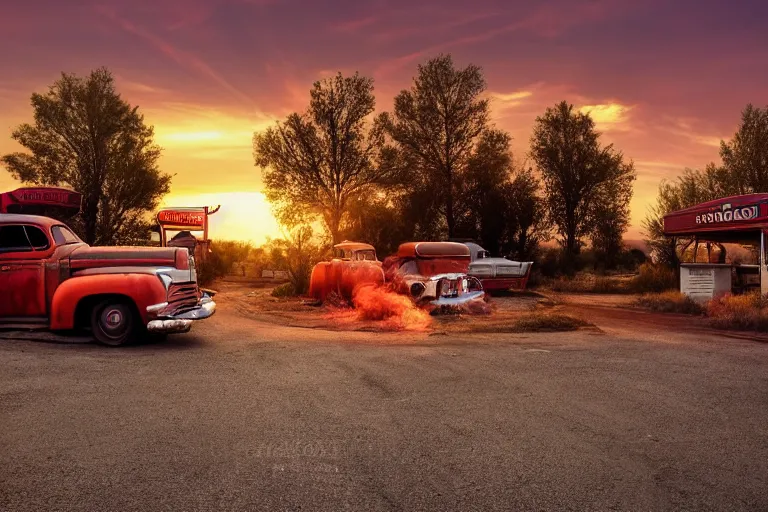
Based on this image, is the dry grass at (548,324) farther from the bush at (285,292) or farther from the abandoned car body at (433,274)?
the bush at (285,292)

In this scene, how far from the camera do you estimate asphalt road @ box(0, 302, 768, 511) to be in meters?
4.15

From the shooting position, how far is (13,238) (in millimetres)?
10664

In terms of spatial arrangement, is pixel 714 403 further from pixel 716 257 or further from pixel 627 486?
pixel 716 257

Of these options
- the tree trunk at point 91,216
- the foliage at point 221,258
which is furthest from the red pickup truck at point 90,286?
the tree trunk at point 91,216

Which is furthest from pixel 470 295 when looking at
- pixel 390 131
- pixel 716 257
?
pixel 390 131

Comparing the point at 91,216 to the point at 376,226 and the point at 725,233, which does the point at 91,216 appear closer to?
the point at 376,226

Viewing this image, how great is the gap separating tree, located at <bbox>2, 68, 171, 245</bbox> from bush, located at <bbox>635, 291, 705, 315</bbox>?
27523mm

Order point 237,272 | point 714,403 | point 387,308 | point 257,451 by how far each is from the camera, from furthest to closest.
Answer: point 237,272
point 387,308
point 714,403
point 257,451

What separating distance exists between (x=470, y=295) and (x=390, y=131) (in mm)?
22869

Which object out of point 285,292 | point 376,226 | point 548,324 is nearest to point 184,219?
point 285,292

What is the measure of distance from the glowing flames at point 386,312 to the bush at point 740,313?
6.93 metres

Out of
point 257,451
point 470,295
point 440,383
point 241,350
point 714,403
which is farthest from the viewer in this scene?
point 470,295

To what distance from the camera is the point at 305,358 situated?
29.4 ft

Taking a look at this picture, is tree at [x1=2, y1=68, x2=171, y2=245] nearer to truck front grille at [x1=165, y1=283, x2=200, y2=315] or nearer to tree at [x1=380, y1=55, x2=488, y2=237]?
tree at [x1=380, y1=55, x2=488, y2=237]
